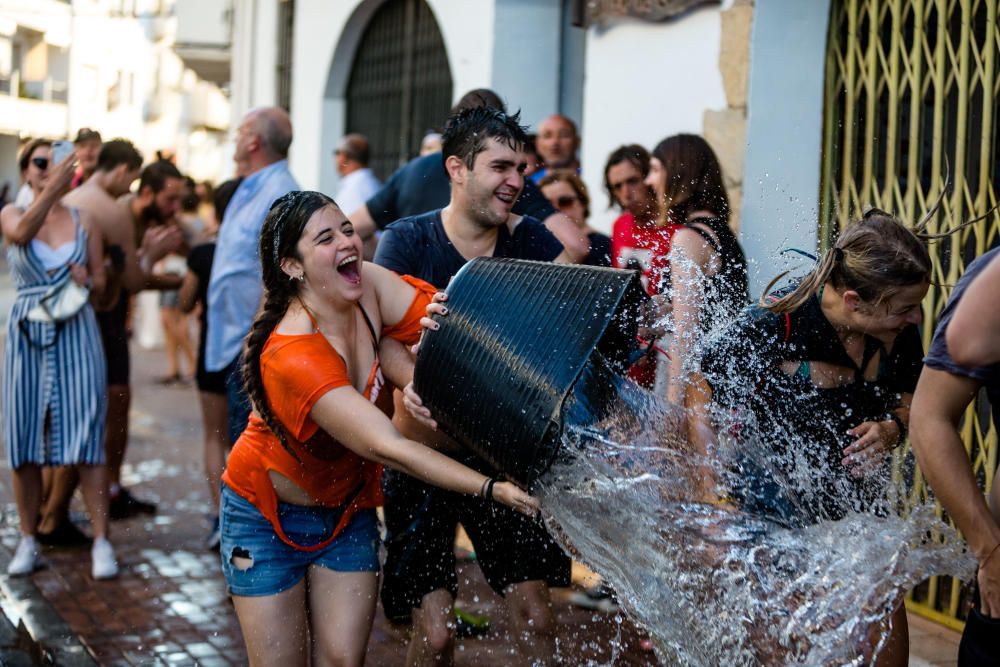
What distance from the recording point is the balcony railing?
4244cm

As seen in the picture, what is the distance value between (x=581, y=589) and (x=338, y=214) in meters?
2.91

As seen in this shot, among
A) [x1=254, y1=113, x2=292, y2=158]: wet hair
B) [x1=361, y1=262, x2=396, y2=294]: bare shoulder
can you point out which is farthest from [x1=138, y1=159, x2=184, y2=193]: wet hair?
[x1=361, y1=262, x2=396, y2=294]: bare shoulder

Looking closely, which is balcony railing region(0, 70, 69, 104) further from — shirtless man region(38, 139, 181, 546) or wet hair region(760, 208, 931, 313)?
wet hair region(760, 208, 931, 313)

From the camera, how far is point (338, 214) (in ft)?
11.6

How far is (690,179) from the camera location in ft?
15.2

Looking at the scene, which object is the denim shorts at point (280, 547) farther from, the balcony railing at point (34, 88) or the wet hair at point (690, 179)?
the balcony railing at point (34, 88)

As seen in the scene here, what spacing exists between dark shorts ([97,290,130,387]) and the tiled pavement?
0.84 metres

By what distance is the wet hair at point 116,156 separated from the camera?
6883mm

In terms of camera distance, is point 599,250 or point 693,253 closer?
point 693,253

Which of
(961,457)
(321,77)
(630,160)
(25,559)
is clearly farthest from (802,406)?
(321,77)

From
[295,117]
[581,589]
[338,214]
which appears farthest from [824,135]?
[295,117]

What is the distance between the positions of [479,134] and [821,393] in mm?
1418

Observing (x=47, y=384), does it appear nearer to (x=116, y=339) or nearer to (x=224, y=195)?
(x=116, y=339)

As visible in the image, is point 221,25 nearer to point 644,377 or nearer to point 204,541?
point 204,541
